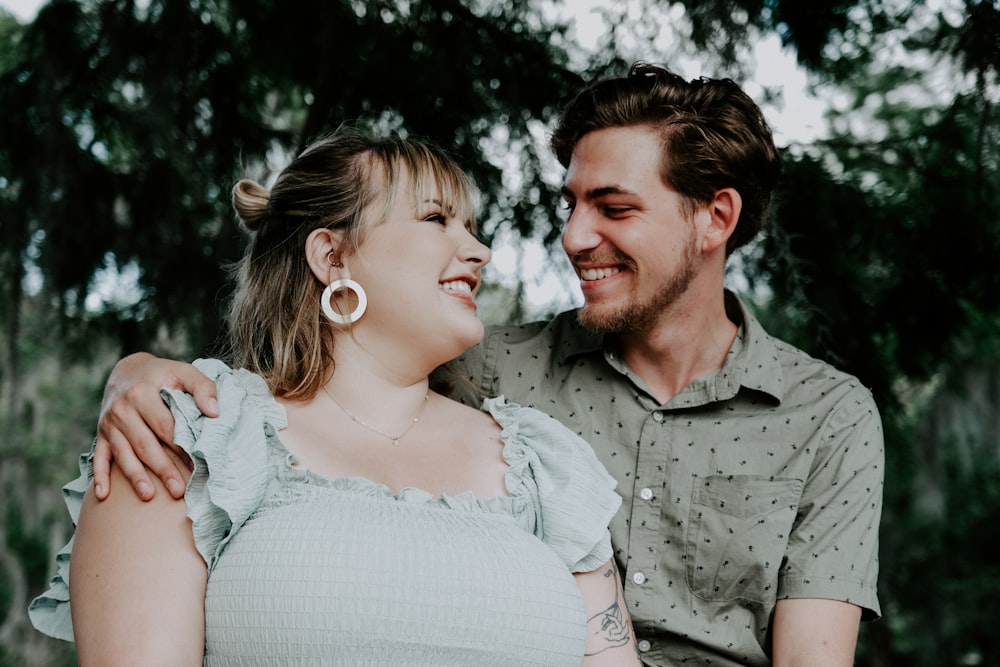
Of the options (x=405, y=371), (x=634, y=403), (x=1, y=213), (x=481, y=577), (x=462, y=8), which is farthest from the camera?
(x=1, y=213)

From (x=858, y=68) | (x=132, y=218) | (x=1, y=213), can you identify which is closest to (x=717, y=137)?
(x=858, y=68)

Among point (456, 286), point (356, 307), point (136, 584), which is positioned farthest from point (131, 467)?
point (456, 286)

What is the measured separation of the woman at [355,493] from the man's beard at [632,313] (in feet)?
0.99

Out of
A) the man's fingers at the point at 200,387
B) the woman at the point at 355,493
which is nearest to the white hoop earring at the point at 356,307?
the woman at the point at 355,493

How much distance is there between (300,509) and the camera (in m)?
1.64

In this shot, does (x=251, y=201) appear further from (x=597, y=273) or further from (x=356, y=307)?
(x=597, y=273)

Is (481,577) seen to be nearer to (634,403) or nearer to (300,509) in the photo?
(300,509)

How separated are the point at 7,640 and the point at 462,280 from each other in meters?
4.32

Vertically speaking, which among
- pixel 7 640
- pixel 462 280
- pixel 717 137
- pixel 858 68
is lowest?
pixel 7 640

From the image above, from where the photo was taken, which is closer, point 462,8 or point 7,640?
point 462,8

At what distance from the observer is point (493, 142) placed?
2.89 metres

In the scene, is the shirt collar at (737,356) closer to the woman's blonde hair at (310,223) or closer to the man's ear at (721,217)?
the man's ear at (721,217)

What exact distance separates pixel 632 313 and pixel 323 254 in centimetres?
74

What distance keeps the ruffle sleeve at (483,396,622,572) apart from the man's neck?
341mm
